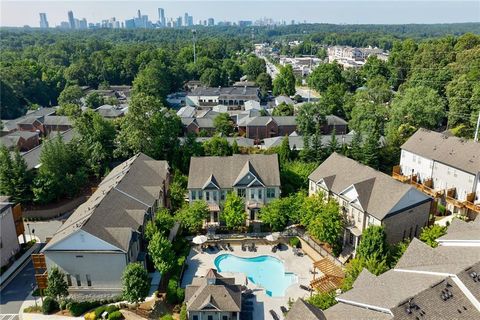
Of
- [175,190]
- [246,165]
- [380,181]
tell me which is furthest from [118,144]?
[380,181]

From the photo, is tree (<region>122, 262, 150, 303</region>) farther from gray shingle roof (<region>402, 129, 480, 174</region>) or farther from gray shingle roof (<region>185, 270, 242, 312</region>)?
gray shingle roof (<region>402, 129, 480, 174</region>)

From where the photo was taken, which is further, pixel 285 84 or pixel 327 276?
pixel 285 84

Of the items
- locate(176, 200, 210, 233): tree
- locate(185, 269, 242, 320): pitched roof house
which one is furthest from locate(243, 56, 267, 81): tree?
locate(185, 269, 242, 320): pitched roof house

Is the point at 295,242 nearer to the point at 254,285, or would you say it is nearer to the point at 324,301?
the point at 254,285

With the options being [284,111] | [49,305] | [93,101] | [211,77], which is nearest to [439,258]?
[49,305]

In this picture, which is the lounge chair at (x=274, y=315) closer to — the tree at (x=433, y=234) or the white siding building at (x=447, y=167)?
the tree at (x=433, y=234)

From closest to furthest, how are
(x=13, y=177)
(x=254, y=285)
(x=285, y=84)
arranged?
(x=254, y=285) → (x=13, y=177) → (x=285, y=84)
